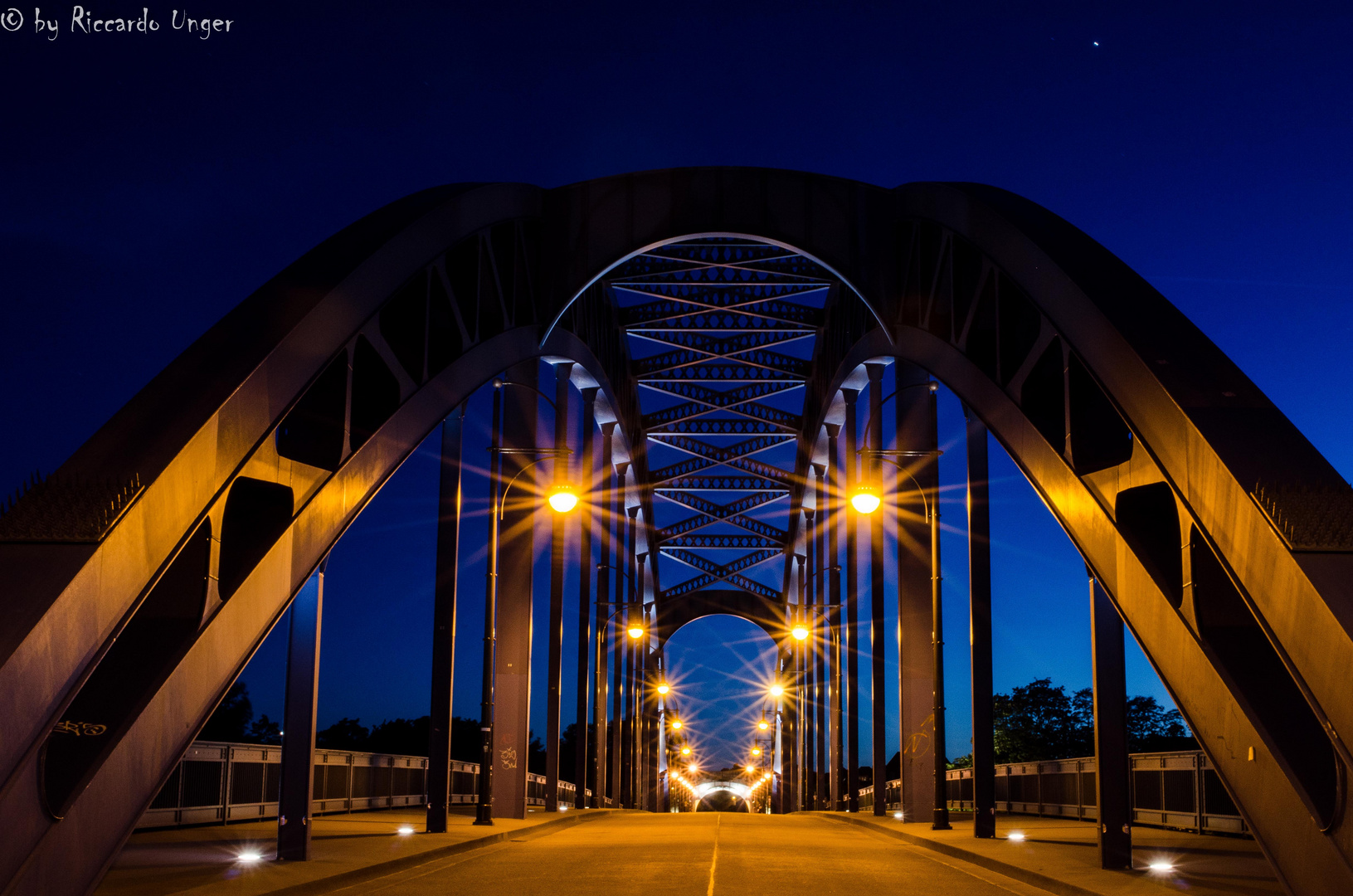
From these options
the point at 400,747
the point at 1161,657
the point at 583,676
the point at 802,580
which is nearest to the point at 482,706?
the point at 1161,657

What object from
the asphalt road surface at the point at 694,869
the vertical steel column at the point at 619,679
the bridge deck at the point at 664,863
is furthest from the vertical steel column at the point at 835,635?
the asphalt road surface at the point at 694,869

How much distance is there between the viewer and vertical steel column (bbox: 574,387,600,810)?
37.3 m

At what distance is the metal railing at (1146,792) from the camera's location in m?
20.3

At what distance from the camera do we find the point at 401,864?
1420cm

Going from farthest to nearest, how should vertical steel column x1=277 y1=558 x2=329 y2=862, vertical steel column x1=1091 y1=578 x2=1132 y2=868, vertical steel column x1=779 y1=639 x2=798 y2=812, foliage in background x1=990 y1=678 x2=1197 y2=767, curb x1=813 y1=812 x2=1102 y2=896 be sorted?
foliage in background x1=990 y1=678 x2=1197 y2=767 < vertical steel column x1=779 y1=639 x2=798 y2=812 < vertical steel column x1=277 y1=558 x2=329 y2=862 < vertical steel column x1=1091 y1=578 x2=1132 y2=868 < curb x1=813 y1=812 x2=1102 y2=896

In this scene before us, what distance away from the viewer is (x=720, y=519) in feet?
203

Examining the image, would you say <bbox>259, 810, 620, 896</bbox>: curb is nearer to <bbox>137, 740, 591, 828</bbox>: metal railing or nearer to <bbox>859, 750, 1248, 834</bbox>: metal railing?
<bbox>137, 740, 591, 828</bbox>: metal railing

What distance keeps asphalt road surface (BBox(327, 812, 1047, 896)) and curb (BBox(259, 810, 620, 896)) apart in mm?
177

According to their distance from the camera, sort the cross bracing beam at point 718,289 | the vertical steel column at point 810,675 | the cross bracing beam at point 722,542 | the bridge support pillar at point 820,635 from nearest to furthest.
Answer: the cross bracing beam at point 718,289 → the bridge support pillar at point 820,635 → the vertical steel column at point 810,675 → the cross bracing beam at point 722,542

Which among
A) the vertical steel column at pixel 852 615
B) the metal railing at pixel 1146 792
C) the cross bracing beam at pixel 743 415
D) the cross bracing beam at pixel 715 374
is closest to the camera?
the metal railing at pixel 1146 792

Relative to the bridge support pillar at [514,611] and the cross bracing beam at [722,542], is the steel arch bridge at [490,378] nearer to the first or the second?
the bridge support pillar at [514,611]

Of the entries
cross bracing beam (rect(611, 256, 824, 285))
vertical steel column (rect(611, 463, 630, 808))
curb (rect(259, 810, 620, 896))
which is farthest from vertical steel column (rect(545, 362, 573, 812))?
vertical steel column (rect(611, 463, 630, 808))

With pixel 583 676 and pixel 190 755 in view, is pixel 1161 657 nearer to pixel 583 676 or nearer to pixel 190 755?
pixel 190 755

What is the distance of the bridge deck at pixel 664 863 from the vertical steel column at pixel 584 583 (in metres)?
14.6
